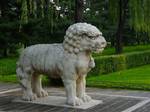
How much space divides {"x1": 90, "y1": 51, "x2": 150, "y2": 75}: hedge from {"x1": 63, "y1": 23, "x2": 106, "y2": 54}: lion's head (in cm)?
692

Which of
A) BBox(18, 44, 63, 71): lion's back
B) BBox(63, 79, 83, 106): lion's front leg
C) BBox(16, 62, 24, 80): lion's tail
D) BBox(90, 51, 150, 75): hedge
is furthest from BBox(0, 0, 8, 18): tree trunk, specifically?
BBox(63, 79, 83, 106): lion's front leg

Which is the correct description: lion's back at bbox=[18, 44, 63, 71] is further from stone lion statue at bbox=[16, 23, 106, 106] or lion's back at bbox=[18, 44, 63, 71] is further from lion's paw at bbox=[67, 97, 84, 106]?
lion's paw at bbox=[67, 97, 84, 106]

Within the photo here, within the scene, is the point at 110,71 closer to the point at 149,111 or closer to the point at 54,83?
the point at 54,83

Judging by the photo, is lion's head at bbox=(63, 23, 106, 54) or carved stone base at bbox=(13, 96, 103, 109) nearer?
lion's head at bbox=(63, 23, 106, 54)

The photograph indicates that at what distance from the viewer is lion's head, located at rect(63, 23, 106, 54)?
8.18 metres

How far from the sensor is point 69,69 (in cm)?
827

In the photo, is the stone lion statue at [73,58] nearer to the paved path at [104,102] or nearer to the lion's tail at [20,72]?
the lion's tail at [20,72]

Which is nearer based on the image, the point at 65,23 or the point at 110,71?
the point at 110,71

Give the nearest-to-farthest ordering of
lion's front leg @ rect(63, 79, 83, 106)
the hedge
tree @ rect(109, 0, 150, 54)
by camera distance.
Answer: lion's front leg @ rect(63, 79, 83, 106)
the hedge
tree @ rect(109, 0, 150, 54)

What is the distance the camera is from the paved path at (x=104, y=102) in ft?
26.7

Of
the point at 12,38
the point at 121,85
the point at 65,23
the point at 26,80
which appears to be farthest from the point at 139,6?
the point at 26,80

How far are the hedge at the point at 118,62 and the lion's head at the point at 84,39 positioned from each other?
6.92 meters

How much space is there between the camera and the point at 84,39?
8266mm

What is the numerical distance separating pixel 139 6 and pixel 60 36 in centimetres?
546
